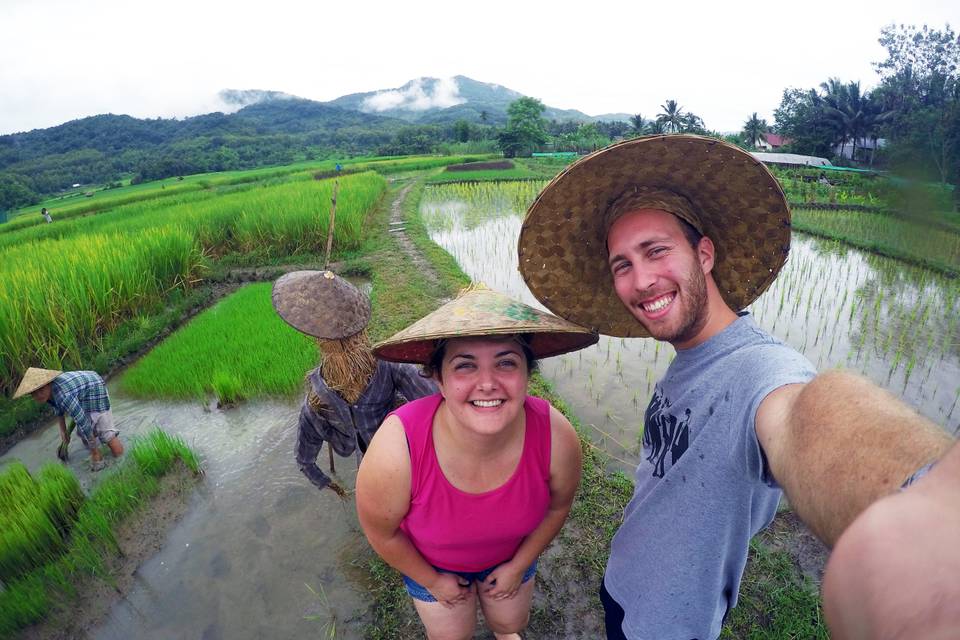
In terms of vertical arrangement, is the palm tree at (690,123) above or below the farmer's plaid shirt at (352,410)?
→ above

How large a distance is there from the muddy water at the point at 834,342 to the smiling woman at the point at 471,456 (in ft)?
6.56

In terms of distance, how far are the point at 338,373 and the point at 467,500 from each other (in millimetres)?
1015

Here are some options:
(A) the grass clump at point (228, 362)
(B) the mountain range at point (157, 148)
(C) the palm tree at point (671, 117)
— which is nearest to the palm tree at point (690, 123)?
(C) the palm tree at point (671, 117)

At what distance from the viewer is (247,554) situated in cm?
274

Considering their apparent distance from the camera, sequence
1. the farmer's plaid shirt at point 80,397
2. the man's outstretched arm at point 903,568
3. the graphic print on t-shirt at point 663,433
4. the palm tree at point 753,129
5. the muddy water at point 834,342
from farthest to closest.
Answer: the palm tree at point 753,129, the muddy water at point 834,342, the farmer's plaid shirt at point 80,397, the graphic print on t-shirt at point 663,433, the man's outstretched arm at point 903,568

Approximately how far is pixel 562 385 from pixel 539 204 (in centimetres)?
325

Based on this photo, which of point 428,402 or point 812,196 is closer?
point 428,402

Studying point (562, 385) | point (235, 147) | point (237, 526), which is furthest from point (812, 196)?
point (235, 147)

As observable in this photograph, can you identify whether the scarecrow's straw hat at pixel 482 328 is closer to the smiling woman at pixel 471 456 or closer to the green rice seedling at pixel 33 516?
the smiling woman at pixel 471 456

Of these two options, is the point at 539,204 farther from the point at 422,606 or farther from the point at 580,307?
the point at 422,606

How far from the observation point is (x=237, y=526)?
2953mm

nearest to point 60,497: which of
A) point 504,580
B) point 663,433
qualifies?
point 504,580

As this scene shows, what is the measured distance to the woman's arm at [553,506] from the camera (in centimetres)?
145

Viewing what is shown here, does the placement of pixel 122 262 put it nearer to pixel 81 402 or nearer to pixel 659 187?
pixel 81 402
